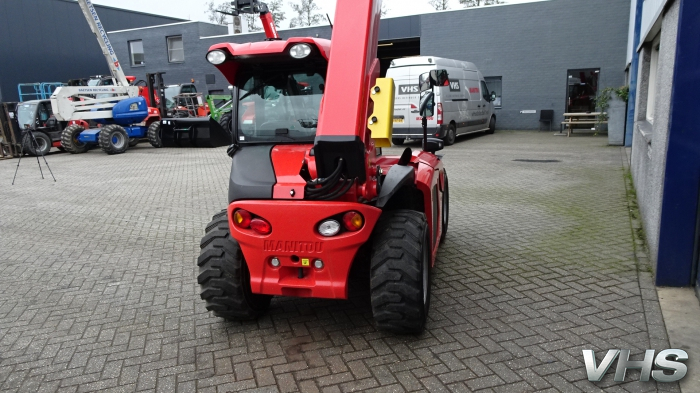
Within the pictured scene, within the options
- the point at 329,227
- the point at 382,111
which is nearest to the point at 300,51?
the point at 382,111

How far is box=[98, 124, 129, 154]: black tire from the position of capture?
18.2 m

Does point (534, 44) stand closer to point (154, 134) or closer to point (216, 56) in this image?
point (154, 134)

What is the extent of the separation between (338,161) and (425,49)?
71.1 ft

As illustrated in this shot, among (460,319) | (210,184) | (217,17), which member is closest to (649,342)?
(460,319)

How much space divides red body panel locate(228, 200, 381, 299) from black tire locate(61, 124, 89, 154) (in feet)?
58.2

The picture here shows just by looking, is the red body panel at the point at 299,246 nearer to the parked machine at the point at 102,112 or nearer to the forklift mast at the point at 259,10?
the forklift mast at the point at 259,10

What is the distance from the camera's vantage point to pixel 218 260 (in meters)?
3.86

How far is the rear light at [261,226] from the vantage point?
11.6 feet

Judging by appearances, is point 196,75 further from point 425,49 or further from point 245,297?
point 245,297

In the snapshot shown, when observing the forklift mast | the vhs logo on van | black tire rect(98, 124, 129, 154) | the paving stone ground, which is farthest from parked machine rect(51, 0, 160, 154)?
the forklift mast

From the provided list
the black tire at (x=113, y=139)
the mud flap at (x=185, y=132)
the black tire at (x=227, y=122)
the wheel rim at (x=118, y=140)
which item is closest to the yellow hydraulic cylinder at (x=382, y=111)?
the black tire at (x=227, y=122)

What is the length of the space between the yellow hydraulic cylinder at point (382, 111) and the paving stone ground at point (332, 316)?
5.04ft

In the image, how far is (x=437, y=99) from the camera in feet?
51.6

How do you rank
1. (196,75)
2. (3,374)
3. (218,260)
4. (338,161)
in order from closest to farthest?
(338,161) < (3,374) < (218,260) < (196,75)
